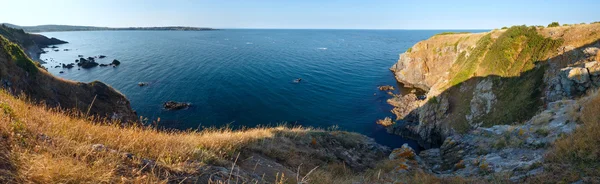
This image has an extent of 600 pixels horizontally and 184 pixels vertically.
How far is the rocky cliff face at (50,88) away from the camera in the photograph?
19.7 meters

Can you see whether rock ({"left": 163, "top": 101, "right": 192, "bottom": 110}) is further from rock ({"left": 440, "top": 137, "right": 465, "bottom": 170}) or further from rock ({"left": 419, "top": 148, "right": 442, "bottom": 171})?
rock ({"left": 440, "top": 137, "right": 465, "bottom": 170})

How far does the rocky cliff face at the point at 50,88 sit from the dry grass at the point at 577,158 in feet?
82.9

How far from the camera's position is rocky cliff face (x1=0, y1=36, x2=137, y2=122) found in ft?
64.5

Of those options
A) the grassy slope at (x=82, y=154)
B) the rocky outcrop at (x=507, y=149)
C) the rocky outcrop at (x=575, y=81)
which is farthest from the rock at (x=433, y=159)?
the grassy slope at (x=82, y=154)

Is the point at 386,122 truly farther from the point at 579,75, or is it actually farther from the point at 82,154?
the point at 82,154

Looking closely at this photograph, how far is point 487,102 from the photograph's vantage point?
2775 centimetres

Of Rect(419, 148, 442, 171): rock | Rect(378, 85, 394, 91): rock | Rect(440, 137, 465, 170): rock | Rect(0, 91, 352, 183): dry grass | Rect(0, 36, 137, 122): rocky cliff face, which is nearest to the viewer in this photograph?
Rect(0, 91, 352, 183): dry grass

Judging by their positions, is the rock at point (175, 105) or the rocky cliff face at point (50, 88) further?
the rock at point (175, 105)

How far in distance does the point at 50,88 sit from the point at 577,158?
33.5m

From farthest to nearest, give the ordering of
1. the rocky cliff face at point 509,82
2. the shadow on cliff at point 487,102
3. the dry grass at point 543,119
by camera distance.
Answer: the shadow on cliff at point 487,102
the rocky cliff face at point 509,82
the dry grass at point 543,119

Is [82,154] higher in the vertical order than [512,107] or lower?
higher

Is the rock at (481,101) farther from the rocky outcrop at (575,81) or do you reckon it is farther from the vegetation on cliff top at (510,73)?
the rocky outcrop at (575,81)

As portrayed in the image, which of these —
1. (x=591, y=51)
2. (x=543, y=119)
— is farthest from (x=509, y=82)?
(x=543, y=119)

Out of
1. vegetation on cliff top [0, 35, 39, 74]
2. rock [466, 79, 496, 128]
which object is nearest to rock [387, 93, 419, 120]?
rock [466, 79, 496, 128]
